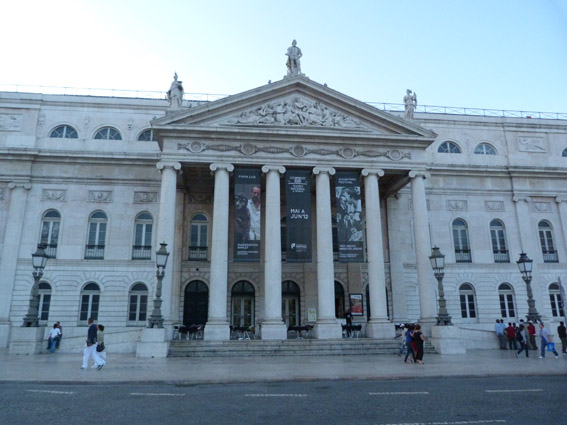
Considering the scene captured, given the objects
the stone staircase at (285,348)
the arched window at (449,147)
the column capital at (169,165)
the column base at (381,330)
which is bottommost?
the stone staircase at (285,348)

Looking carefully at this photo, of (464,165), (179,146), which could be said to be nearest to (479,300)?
(464,165)

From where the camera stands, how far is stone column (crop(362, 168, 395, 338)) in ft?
72.0

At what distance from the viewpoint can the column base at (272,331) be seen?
2088cm

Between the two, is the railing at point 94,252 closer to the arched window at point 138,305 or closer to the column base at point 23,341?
the arched window at point 138,305

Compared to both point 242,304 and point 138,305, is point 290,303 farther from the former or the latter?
point 138,305

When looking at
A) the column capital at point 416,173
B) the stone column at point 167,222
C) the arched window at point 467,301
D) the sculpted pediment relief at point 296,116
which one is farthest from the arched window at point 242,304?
the arched window at point 467,301

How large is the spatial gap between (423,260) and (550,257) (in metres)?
12.4

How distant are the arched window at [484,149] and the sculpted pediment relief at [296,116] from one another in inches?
460

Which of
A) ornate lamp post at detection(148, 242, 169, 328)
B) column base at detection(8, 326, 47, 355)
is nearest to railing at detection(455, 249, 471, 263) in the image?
ornate lamp post at detection(148, 242, 169, 328)

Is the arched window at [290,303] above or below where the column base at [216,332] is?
above

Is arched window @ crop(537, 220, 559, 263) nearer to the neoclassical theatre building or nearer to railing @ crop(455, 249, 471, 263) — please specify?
the neoclassical theatre building

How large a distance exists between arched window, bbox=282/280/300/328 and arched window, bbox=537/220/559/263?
1698 cm

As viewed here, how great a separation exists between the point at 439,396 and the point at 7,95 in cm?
3091

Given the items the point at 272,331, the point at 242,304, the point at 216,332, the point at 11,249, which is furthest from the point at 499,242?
the point at 11,249
